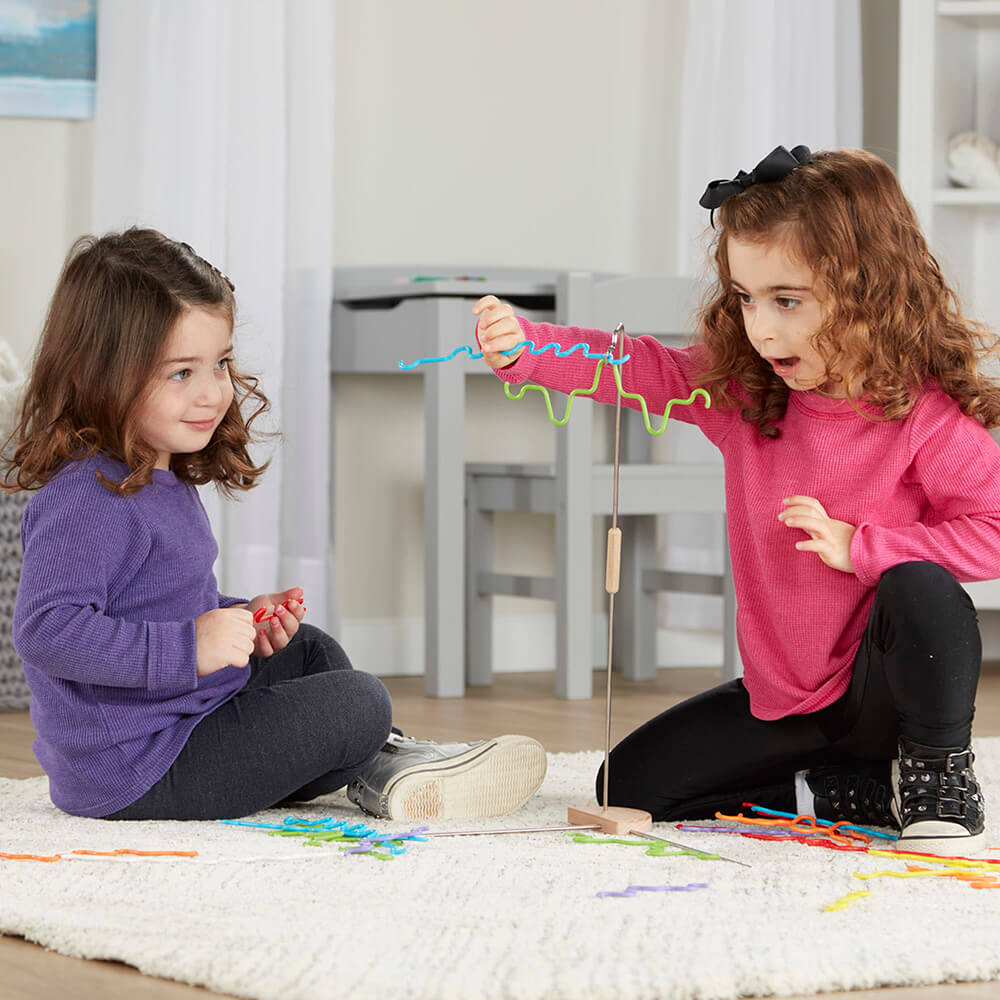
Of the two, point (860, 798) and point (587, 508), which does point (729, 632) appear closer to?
point (587, 508)

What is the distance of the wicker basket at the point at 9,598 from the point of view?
2.22m

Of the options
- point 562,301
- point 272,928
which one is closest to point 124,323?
point 272,928

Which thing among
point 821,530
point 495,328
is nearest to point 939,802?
point 821,530

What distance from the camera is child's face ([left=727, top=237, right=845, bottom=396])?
4.43ft

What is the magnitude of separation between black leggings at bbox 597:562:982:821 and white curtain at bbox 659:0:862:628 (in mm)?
1301

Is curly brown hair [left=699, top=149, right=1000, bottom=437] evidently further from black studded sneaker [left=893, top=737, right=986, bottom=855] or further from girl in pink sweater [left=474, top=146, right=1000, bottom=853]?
black studded sneaker [left=893, top=737, right=986, bottom=855]

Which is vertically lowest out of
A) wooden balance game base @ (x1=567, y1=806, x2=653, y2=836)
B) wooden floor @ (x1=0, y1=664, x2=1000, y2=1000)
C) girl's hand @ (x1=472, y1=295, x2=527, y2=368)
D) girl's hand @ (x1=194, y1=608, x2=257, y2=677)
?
wooden floor @ (x1=0, y1=664, x2=1000, y2=1000)

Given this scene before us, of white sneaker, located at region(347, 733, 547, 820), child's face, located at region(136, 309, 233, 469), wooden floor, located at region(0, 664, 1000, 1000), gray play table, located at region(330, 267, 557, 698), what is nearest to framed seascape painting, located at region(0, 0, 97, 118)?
gray play table, located at region(330, 267, 557, 698)

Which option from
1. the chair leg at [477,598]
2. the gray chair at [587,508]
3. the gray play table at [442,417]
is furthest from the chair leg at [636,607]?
the gray play table at [442,417]

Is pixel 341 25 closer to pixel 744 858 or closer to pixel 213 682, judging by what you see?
pixel 213 682

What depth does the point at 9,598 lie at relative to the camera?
224 centimetres

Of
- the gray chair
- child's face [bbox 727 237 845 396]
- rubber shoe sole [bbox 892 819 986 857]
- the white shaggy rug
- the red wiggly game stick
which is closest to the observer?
the white shaggy rug

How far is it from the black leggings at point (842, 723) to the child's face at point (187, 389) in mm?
488

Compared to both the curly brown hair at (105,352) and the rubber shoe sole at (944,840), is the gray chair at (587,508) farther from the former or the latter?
the rubber shoe sole at (944,840)
